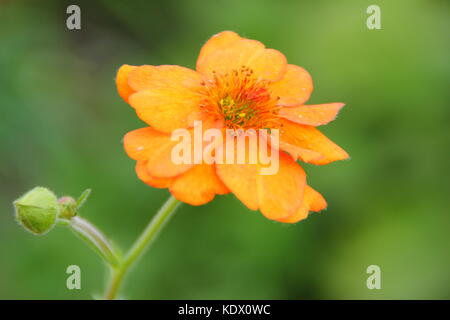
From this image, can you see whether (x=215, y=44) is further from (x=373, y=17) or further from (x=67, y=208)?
(x=373, y=17)

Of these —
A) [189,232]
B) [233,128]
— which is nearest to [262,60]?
[233,128]

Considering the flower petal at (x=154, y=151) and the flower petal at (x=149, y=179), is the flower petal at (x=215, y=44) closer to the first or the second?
the flower petal at (x=154, y=151)

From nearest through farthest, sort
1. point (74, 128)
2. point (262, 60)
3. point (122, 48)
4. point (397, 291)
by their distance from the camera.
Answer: point (262, 60), point (397, 291), point (74, 128), point (122, 48)

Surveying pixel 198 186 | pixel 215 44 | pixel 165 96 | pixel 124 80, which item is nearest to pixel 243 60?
pixel 215 44

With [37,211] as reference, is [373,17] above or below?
above

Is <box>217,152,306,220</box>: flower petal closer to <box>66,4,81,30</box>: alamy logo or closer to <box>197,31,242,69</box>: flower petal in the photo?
<box>197,31,242,69</box>: flower petal

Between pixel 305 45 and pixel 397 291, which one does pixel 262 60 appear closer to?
pixel 305 45
